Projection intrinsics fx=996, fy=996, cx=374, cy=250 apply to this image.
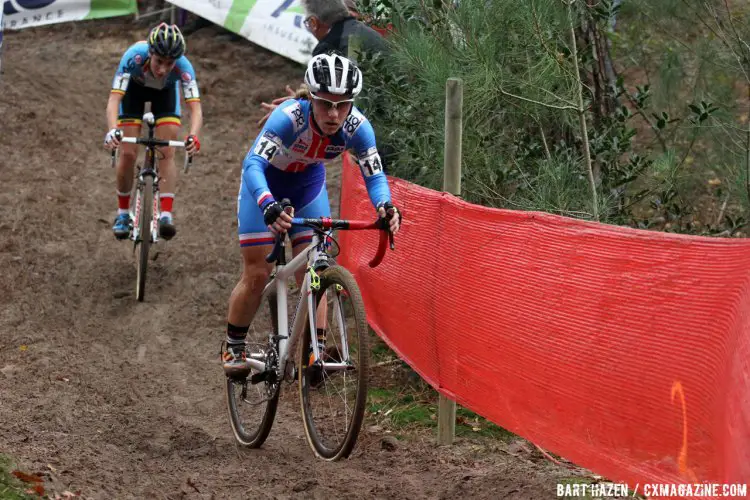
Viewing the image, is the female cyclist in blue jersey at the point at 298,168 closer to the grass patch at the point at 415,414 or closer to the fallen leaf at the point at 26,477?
the grass patch at the point at 415,414

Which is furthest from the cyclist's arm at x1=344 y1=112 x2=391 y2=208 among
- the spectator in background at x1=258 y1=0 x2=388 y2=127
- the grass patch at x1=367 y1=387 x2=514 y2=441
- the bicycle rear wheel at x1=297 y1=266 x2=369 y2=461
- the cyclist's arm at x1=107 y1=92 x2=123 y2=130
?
the cyclist's arm at x1=107 y1=92 x2=123 y2=130

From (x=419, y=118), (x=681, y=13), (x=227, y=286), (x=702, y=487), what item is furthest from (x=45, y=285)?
(x=702, y=487)

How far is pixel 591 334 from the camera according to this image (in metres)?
4.11

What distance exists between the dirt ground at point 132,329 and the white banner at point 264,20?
335 mm

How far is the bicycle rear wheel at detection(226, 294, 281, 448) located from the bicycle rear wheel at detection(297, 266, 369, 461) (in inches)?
11.8

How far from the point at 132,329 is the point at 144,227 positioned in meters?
0.98

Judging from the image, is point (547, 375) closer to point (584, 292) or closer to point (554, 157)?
point (584, 292)

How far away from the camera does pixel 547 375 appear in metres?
4.39

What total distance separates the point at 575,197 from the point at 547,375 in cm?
213

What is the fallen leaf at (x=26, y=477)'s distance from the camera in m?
4.69

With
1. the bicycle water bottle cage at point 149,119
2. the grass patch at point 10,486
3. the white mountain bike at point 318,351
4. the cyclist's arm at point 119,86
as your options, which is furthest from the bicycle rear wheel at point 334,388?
the bicycle water bottle cage at point 149,119

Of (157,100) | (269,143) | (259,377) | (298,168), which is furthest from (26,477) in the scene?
(157,100)

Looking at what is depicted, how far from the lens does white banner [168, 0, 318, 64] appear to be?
15234 millimetres

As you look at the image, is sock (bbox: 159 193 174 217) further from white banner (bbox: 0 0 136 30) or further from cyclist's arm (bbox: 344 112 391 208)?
white banner (bbox: 0 0 136 30)
